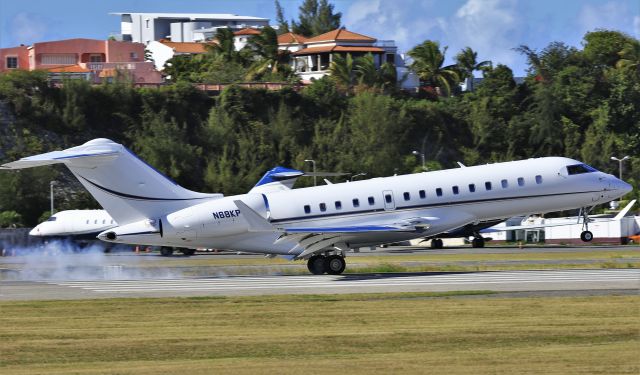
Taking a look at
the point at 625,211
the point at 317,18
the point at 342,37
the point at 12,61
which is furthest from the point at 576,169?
the point at 317,18

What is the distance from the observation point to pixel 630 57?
123562 mm

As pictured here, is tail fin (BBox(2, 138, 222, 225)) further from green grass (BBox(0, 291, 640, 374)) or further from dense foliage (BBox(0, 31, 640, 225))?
dense foliage (BBox(0, 31, 640, 225))

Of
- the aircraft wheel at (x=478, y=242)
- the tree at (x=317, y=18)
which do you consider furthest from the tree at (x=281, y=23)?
the aircraft wheel at (x=478, y=242)

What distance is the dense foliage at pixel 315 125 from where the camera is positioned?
315 feet

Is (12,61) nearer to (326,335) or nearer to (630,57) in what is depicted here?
(630,57)

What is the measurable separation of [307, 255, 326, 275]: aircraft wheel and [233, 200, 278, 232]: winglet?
230 cm

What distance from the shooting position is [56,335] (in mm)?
22047

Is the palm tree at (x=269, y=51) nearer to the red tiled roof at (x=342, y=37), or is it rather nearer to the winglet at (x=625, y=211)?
the red tiled roof at (x=342, y=37)

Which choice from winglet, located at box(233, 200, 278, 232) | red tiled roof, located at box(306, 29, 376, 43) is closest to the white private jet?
winglet, located at box(233, 200, 278, 232)

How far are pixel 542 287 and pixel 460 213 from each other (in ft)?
28.6

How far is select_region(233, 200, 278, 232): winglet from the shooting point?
34.7 meters

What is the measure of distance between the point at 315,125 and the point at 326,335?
84788mm

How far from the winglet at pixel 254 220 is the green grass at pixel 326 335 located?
6.66 metres

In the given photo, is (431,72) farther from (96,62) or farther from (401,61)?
(96,62)
